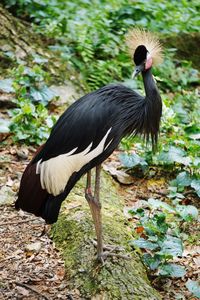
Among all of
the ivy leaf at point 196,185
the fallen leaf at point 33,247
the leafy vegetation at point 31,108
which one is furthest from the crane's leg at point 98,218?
the leafy vegetation at point 31,108

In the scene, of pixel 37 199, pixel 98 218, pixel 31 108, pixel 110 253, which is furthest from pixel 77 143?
pixel 31 108

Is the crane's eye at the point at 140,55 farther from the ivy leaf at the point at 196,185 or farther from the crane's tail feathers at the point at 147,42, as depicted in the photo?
the ivy leaf at the point at 196,185

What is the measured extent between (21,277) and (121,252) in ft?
2.11

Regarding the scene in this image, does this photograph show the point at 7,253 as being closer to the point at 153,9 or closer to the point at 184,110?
the point at 184,110

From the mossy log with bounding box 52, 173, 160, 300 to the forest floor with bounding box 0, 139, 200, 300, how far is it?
7cm

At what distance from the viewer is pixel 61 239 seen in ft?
11.6

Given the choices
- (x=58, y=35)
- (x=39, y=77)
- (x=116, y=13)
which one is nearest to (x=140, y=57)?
(x=39, y=77)

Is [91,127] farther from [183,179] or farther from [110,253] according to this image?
[183,179]

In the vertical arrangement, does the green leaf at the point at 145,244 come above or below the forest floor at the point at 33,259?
above

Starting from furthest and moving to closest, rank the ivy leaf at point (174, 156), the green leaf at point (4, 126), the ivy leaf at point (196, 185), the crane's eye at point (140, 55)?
the green leaf at point (4, 126) < the ivy leaf at point (174, 156) < the ivy leaf at point (196, 185) < the crane's eye at point (140, 55)

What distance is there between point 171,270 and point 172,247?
14 centimetres

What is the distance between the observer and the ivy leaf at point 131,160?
4336 millimetres

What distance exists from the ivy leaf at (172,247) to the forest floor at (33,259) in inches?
9.5

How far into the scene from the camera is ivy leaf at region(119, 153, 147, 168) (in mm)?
4336
